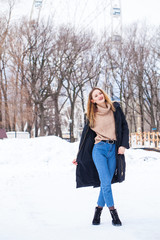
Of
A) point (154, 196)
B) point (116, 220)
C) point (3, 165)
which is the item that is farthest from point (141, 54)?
point (116, 220)

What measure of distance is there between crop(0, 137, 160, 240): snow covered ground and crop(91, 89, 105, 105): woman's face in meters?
1.41

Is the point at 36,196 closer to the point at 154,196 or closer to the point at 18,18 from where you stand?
the point at 154,196

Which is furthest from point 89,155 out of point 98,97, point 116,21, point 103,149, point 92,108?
point 116,21

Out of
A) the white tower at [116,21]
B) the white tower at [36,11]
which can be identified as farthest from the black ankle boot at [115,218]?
the white tower at [116,21]

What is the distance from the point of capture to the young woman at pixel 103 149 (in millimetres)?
3186

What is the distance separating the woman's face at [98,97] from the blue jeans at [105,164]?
1.64 ft

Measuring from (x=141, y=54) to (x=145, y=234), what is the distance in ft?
81.4

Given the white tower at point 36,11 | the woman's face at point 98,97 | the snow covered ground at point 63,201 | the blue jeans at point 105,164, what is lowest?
the snow covered ground at point 63,201

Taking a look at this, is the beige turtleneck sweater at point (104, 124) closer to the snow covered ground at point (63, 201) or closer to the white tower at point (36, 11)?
the snow covered ground at point (63, 201)

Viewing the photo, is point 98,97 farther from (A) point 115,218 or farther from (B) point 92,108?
(A) point 115,218

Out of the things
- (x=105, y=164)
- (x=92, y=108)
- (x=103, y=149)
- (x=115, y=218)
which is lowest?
(x=115, y=218)

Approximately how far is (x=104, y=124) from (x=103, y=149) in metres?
0.29

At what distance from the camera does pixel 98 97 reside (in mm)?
3352

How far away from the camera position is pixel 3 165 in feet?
29.8
